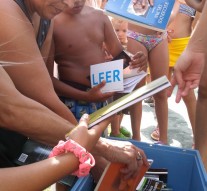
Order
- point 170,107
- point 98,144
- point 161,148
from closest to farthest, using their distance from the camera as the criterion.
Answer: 1. point 98,144
2. point 161,148
3. point 170,107

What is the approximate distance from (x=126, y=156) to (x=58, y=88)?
67 cm

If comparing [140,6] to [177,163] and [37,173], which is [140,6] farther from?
[37,173]

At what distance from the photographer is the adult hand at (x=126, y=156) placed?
106cm

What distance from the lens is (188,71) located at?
4.48 ft

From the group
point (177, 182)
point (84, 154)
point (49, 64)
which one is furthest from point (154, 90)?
point (49, 64)

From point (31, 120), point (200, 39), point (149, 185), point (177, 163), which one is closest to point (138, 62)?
point (200, 39)

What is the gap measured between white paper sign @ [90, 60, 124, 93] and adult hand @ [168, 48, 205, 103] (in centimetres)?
25

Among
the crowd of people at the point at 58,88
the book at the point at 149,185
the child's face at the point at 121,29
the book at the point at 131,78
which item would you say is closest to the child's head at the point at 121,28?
the child's face at the point at 121,29

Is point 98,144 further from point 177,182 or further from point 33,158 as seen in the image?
point 177,182

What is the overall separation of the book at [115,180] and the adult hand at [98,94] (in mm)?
524

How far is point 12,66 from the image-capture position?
1.08 meters

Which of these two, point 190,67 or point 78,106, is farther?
point 78,106

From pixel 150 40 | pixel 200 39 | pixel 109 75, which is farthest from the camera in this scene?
pixel 150 40

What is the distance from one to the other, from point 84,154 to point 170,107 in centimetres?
229
